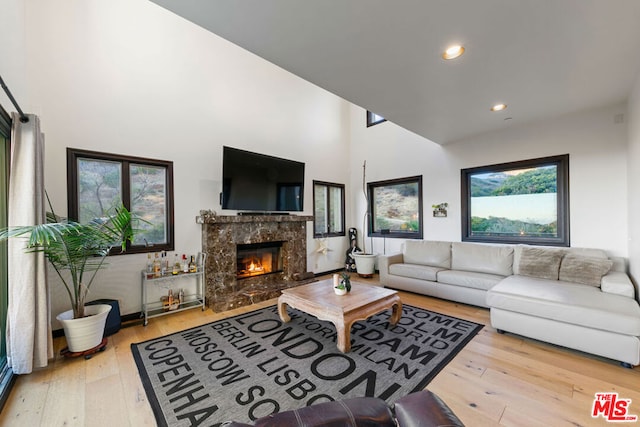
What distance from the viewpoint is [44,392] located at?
1975 mm

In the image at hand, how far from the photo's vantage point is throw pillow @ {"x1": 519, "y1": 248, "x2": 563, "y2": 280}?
3258mm

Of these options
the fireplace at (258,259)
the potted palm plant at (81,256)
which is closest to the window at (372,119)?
the fireplace at (258,259)

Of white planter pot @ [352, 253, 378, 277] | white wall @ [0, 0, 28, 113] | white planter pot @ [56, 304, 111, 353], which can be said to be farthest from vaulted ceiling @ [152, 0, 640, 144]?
white planter pot @ [352, 253, 378, 277]

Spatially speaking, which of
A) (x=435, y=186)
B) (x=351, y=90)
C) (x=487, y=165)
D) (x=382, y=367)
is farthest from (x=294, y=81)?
(x=382, y=367)

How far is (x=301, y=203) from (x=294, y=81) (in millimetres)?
2570

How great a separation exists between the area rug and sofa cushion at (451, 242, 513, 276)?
1.17m

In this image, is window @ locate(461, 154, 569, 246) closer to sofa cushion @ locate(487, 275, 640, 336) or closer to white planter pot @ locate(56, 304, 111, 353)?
sofa cushion @ locate(487, 275, 640, 336)

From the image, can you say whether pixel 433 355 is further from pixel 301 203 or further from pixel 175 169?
pixel 175 169

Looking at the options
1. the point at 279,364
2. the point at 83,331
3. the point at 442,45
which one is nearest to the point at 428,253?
the point at 279,364

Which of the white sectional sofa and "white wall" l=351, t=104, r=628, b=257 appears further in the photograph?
"white wall" l=351, t=104, r=628, b=257

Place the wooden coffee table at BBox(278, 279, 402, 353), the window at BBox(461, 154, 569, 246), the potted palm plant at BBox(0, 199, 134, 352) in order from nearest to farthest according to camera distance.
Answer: the potted palm plant at BBox(0, 199, 134, 352) → the wooden coffee table at BBox(278, 279, 402, 353) → the window at BBox(461, 154, 569, 246)

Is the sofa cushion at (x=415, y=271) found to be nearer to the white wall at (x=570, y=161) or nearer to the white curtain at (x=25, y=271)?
the white wall at (x=570, y=161)

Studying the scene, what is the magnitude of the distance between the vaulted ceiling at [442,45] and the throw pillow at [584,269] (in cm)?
195

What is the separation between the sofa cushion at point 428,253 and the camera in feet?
14.5
